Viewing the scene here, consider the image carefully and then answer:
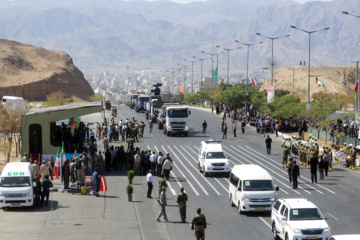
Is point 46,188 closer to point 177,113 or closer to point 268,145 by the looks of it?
→ point 268,145

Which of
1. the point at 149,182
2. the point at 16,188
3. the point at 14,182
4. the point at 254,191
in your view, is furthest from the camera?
the point at 149,182

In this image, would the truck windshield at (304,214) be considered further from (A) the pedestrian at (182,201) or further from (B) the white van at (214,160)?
(B) the white van at (214,160)

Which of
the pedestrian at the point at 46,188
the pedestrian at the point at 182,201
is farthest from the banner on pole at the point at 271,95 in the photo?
the pedestrian at the point at 182,201

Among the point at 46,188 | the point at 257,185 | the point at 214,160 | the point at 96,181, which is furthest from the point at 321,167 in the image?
the point at 46,188

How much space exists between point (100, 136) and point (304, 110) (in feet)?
64.8

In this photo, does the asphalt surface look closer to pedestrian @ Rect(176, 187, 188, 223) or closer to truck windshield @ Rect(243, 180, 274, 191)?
pedestrian @ Rect(176, 187, 188, 223)

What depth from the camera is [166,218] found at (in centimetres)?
2562

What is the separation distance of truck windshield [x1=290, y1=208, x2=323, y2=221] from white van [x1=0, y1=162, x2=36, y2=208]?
12.7 metres

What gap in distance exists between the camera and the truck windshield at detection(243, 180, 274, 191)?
1048 inches

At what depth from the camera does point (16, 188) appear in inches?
1107

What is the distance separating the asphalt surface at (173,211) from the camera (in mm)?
23828

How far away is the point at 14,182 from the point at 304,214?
543 inches

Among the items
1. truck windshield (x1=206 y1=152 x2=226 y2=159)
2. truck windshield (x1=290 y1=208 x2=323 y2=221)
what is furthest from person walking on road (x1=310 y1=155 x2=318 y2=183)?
truck windshield (x1=290 y1=208 x2=323 y2=221)

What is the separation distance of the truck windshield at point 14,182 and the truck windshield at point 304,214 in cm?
1295
